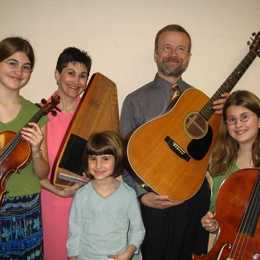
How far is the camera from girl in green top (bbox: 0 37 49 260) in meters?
1.57

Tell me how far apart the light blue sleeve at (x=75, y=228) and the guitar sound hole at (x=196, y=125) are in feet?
2.21

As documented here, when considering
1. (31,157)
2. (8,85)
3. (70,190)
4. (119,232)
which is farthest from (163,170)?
(8,85)

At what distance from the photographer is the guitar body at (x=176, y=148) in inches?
65.6

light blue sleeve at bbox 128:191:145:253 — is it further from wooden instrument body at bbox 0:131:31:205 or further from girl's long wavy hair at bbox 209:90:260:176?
wooden instrument body at bbox 0:131:31:205

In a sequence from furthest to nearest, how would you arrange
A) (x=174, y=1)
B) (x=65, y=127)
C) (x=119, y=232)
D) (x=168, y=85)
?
(x=174, y=1), (x=168, y=85), (x=65, y=127), (x=119, y=232)

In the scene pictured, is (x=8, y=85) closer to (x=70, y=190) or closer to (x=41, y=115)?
(x=41, y=115)

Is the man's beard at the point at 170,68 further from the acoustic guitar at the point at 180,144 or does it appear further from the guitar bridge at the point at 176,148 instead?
the guitar bridge at the point at 176,148

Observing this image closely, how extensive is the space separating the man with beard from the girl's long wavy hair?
296 millimetres

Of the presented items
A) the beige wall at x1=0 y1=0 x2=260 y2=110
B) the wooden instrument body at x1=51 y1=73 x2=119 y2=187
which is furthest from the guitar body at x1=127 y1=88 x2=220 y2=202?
the beige wall at x1=0 y1=0 x2=260 y2=110

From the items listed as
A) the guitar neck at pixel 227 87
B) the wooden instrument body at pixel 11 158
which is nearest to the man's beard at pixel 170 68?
the guitar neck at pixel 227 87

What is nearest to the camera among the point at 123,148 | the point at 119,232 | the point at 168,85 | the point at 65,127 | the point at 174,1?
the point at 119,232

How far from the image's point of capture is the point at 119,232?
1.59 metres

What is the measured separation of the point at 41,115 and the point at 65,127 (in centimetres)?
24

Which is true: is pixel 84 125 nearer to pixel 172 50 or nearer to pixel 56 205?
pixel 56 205
